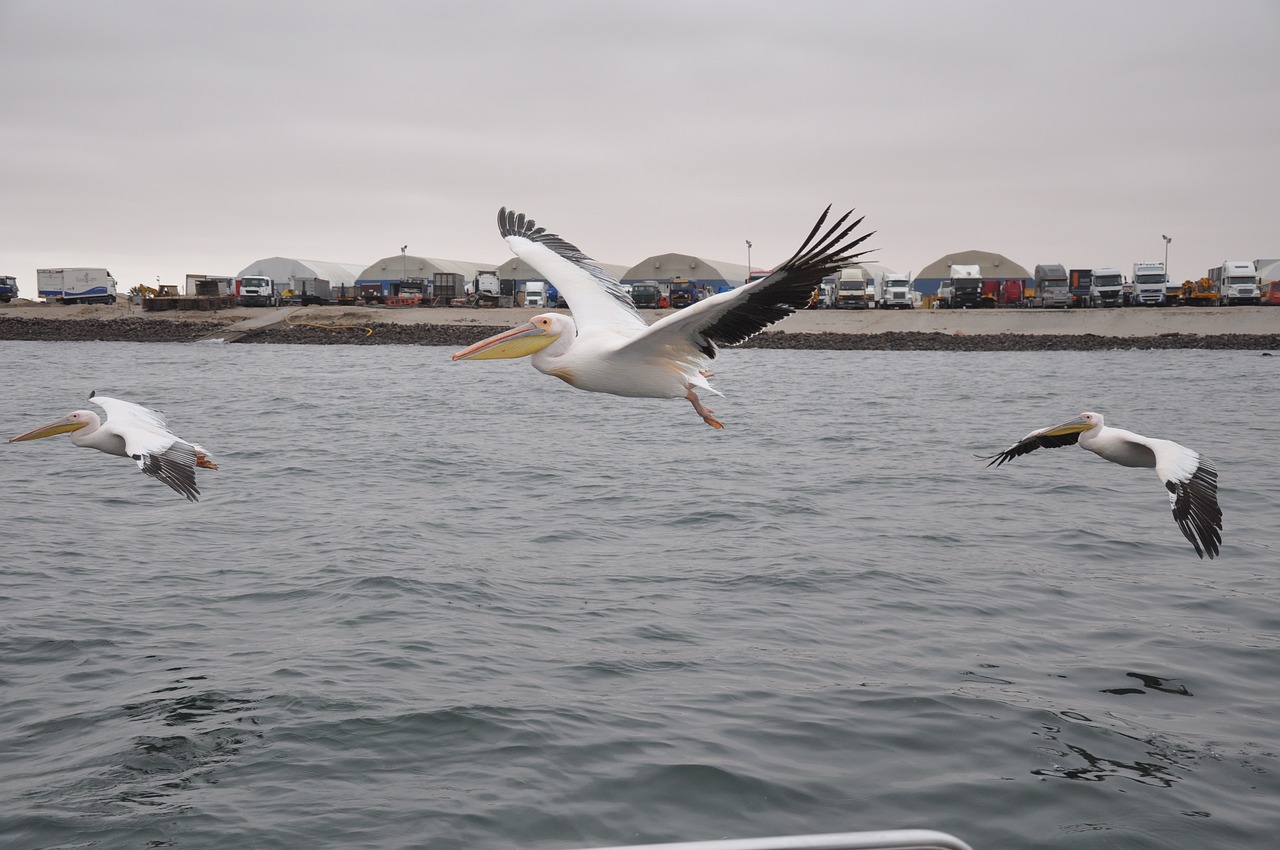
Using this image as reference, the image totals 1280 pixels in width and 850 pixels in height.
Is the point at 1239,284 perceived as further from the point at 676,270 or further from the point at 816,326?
the point at 676,270

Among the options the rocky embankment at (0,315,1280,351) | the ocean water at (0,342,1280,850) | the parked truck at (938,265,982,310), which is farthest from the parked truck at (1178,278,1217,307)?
the ocean water at (0,342,1280,850)

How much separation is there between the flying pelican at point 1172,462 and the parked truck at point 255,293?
63.0 meters

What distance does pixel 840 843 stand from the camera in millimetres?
2398

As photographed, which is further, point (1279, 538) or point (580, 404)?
point (580, 404)

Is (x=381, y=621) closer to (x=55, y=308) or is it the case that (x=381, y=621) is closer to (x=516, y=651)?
(x=516, y=651)

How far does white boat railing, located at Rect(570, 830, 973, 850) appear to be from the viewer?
2.33 metres

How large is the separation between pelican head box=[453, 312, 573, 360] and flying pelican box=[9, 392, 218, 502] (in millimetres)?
2090

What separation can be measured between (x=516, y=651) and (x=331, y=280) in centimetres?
8405

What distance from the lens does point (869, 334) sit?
5641 cm

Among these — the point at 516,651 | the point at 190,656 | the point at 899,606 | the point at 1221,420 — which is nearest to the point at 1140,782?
the point at 899,606

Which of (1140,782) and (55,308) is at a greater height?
(55,308)

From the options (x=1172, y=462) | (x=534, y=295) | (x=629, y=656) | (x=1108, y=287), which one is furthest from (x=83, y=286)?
(x=1172, y=462)

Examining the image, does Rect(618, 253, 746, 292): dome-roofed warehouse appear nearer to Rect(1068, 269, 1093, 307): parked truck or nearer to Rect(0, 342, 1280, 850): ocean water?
Rect(1068, 269, 1093, 307): parked truck

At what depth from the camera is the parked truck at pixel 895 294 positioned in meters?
62.4
